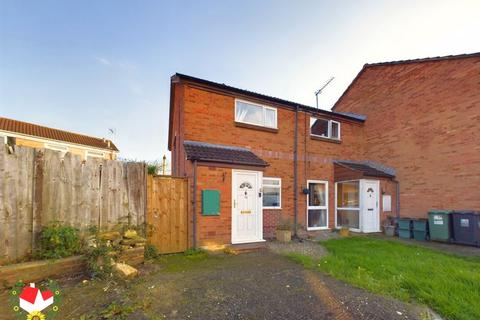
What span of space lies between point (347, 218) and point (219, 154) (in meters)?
7.10

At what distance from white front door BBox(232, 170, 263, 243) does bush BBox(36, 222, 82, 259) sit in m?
4.24

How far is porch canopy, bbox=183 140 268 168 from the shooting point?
739 cm

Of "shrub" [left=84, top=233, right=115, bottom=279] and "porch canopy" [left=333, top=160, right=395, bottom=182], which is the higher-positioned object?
"porch canopy" [left=333, top=160, right=395, bottom=182]

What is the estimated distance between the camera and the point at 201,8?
8.53 m

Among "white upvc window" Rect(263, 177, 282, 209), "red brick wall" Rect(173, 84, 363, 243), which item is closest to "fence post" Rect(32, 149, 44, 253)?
"red brick wall" Rect(173, 84, 363, 243)

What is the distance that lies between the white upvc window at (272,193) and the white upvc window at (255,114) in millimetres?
2223

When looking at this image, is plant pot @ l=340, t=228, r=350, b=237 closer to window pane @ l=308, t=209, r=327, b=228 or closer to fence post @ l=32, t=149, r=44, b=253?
window pane @ l=308, t=209, r=327, b=228

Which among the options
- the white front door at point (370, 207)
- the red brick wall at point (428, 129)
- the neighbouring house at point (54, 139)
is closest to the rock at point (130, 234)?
the white front door at point (370, 207)

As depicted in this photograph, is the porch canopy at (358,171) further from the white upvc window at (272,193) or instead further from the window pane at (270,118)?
the window pane at (270,118)

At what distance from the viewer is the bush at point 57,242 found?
4.59 meters

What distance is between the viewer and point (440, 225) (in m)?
9.14

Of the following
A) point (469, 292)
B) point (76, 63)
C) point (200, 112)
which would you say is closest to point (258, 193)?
point (200, 112)

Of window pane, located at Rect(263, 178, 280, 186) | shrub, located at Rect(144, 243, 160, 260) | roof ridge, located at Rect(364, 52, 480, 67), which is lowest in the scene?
shrub, located at Rect(144, 243, 160, 260)

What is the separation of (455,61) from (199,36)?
10384 millimetres
